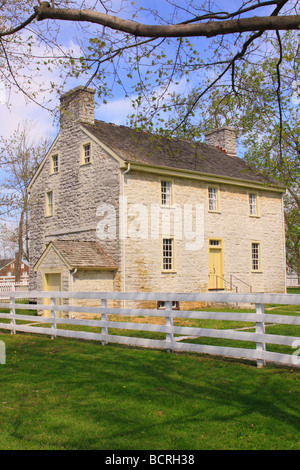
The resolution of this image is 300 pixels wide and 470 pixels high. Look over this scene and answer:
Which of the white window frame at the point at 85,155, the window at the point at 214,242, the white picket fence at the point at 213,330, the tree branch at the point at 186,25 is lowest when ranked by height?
the white picket fence at the point at 213,330

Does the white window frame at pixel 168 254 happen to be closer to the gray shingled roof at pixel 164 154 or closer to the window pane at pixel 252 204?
the gray shingled roof at pixel 164 154

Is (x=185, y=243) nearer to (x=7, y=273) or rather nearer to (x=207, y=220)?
(x=207, y=220)

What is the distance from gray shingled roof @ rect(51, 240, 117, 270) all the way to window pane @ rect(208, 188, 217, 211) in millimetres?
6645

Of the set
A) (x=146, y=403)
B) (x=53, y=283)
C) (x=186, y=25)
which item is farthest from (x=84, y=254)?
(x=186, y=25)

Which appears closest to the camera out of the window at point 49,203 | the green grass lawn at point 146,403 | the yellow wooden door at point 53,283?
the green grass lawn at point 146,403

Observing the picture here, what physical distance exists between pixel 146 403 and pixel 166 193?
1616 cm

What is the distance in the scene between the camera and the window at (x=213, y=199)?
23.8m

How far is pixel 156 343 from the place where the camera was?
376 inches

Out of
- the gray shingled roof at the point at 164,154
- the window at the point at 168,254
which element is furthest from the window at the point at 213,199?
the window at the point at 168,254

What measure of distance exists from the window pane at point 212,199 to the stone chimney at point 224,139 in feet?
19.9

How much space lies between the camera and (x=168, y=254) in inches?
840
